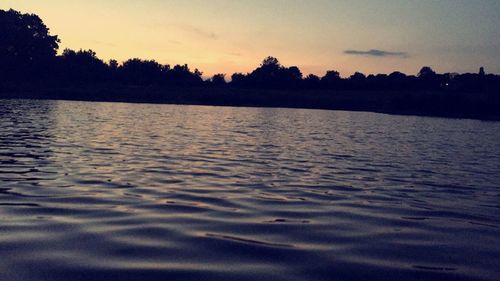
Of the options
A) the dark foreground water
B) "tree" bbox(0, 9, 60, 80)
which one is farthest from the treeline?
the dark foreground water

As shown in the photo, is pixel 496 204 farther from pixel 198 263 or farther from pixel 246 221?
pixel 198 263

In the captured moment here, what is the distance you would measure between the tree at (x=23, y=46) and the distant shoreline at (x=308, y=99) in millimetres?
18671

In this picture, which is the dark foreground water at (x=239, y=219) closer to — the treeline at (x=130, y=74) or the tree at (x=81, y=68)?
the treeline at (x=130, y=74)

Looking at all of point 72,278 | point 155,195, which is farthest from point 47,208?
point 72,278

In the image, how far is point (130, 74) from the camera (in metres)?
151

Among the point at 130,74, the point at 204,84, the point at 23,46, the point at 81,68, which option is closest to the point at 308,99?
the point at 204,84

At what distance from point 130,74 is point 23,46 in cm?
3532

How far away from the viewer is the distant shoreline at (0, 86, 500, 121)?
96.7 metres

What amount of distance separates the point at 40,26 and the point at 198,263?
14777 cm

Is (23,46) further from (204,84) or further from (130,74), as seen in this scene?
(204,84)

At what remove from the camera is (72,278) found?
548cm

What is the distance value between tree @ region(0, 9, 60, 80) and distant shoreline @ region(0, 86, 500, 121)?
18.7 meters

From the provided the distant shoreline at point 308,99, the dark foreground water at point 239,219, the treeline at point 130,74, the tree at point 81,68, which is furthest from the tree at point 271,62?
the dark foreground water at point 239,219

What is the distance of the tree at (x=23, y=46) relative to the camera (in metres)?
124
